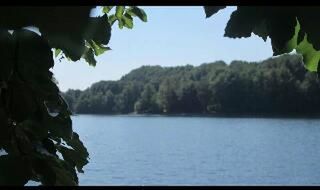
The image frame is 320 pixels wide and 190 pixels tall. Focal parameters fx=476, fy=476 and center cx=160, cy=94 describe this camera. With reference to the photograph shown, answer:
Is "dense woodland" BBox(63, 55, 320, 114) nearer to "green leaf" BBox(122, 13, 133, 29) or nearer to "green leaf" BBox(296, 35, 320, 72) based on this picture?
"green leaf" BBox(122, 13, 133, 29)

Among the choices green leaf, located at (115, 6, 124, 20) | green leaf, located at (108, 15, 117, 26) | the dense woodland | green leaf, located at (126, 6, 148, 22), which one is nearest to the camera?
green leaf, located at (126, 6, 148, 22)

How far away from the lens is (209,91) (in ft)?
330

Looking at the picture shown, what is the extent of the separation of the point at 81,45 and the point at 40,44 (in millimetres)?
106

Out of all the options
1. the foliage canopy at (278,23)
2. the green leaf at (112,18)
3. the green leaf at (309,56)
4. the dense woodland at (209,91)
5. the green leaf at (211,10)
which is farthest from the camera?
the dense woodland at (209,91)

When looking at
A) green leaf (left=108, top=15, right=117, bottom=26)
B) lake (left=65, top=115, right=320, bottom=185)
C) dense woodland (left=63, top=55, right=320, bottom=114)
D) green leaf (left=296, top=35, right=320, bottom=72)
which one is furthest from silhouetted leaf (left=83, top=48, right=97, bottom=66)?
dense woodland (left=63, top=55, right=320, bottom=114)

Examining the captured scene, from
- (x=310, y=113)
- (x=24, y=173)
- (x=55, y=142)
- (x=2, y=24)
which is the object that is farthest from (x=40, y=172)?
(x=310, y=113)

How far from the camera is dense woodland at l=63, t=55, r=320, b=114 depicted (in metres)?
80.6

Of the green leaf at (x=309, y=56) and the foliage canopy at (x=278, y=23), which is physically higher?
the foliage canopy at (x=278, y=23)

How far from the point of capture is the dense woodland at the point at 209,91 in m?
80.6

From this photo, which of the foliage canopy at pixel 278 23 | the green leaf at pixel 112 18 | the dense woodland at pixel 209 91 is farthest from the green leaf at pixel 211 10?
the dense woodland at pixel 209 91

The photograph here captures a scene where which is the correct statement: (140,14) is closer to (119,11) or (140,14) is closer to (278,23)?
(119,11)

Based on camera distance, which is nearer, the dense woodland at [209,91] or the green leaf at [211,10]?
the green leaf at [211,10]

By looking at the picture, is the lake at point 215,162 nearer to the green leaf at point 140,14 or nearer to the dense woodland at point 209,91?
the dense woodland at point 209,91

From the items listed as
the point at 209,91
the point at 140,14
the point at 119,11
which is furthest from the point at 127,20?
the point at 209,91
